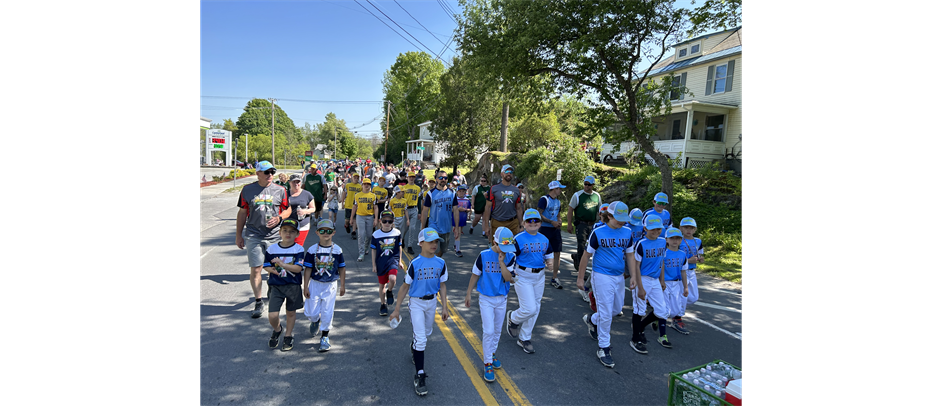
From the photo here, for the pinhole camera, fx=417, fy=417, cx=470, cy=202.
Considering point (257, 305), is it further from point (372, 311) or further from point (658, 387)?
point (658, 387)

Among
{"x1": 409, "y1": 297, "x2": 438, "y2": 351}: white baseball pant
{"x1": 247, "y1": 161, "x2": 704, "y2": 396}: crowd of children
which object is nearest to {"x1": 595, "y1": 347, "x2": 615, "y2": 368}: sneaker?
{"x1": 247, "y1": 161, "x2": 704, "y2": 396}: crowd of children

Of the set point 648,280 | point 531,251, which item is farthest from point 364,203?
point 648,280

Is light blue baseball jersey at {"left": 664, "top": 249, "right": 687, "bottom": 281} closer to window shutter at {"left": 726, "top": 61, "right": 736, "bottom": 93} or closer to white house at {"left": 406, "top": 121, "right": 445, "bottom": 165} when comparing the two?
window shutter at {"left": 726, "top": 61, "right": 736, "bottom": 93}

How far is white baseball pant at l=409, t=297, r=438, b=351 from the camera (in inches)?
166

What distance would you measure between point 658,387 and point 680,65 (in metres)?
25.0

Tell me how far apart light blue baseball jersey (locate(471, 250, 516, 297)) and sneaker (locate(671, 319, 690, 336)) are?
299cm

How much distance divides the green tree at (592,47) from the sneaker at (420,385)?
392 inches

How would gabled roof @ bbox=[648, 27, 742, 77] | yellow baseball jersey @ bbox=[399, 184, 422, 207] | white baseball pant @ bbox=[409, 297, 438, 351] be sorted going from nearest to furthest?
white baseball pant @ bbox=[409, 297, 438, 351]
yellow baseball jersey @ bbox=[399, 184, 422, 207]
gabled roof @ bbox=[648, 27, 742, 77]

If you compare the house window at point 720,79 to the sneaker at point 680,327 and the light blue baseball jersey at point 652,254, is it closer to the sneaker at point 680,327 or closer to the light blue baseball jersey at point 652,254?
the sneaker at point 680,327

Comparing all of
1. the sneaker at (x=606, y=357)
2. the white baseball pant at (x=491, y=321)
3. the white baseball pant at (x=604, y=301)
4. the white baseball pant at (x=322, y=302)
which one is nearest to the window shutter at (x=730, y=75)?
the white baseball pant at (x=604, y=301)

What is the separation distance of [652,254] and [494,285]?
2.11m

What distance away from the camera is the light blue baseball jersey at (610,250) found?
5171 mm

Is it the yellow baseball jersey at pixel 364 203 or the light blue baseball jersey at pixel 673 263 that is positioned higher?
the yellow baseball jersey at pixel 364 203
